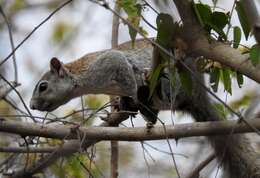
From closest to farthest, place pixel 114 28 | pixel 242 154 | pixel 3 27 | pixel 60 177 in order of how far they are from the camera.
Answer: pixel 60 177 → pixel 242 154 → pixel 114 28 → pixel 3 27

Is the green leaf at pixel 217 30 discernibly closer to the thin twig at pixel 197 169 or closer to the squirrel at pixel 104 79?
the thin twig at pixel 197 169

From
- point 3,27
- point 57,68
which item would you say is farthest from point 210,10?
point 3,27

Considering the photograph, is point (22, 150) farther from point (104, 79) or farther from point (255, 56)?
point (104, 79)

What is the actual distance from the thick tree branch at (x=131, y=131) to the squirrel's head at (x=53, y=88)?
2325mm

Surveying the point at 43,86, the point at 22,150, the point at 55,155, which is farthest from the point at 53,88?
the point at 55,155

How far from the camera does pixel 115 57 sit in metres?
4.92

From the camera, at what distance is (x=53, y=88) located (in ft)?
16.5

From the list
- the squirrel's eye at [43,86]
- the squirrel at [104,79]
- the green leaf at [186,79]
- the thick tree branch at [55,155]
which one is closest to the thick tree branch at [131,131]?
the thick tree branch at [55,155]

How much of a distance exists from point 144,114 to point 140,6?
1.96 meters

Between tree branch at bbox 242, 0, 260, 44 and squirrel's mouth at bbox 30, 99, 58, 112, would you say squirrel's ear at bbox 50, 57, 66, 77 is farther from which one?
tree branch at bbox 242, 0, 260, 44

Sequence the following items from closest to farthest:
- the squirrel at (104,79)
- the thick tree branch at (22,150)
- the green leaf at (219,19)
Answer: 1. the green leaf at (219,19)
2. the thick tree branch at (22,150)
3. the squirrel at (104,79)

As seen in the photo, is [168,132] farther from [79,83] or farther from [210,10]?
[79,83]

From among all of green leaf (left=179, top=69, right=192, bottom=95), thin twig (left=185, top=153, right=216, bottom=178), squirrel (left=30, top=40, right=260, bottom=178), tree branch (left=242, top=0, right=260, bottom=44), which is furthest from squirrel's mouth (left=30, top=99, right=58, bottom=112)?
tree branch (left=242, top=0, right=260, bottom=44)

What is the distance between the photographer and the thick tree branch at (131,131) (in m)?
2.42
